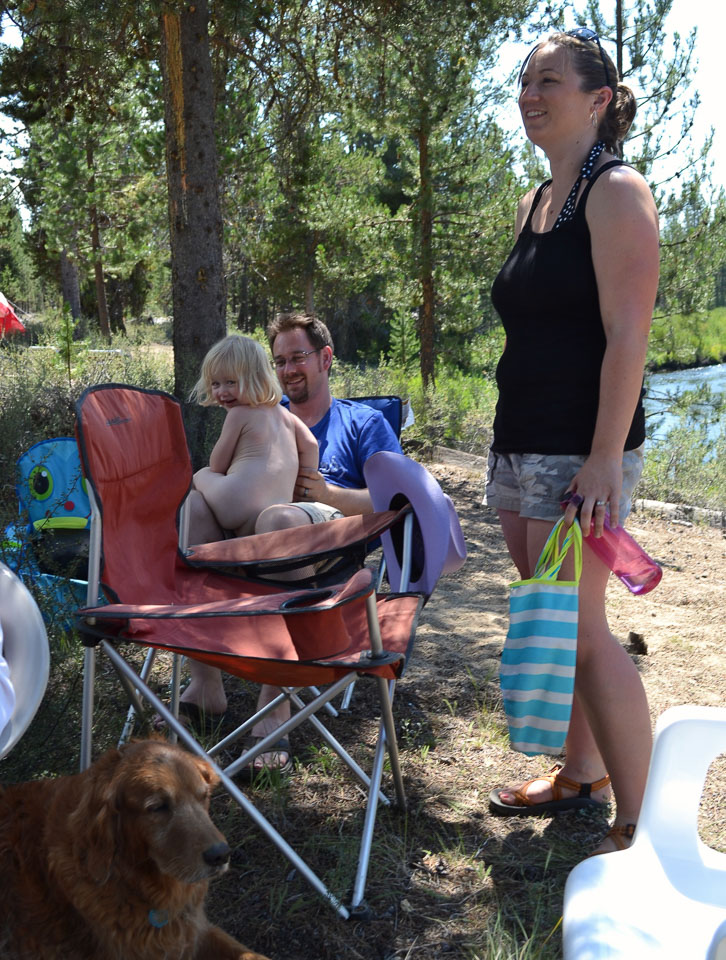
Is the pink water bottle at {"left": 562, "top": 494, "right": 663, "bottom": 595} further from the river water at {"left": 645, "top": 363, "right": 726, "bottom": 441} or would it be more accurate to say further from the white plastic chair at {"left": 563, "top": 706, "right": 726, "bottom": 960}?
the river water at {"left": 645, "top": 363, "right": 726, "bottom": 441}

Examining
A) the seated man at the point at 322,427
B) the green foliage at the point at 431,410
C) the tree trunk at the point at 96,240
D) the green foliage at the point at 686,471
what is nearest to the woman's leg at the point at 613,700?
the seated man at the point at 322,427

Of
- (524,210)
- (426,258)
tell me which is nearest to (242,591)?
(524,210)

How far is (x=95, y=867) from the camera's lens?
1.44 meters

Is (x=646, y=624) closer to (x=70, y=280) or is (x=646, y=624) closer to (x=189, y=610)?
(x=189, y=610)

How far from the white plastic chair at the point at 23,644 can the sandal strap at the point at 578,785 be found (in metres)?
1.43

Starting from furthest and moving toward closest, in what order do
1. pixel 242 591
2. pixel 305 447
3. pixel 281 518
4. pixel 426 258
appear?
pixel 426 258, pixel 305 447, pixel 281 518, pixel 242 591

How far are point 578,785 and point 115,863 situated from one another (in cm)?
137

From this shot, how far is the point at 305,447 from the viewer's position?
3.09 meters

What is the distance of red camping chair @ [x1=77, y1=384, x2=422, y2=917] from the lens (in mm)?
1862

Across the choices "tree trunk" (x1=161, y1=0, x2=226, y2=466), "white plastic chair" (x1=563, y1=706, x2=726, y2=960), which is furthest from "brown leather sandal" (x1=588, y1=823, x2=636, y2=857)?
"tree trunk" (x1=161, y1=0, x2=226, y2=466)

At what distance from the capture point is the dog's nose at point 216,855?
144 centimetres

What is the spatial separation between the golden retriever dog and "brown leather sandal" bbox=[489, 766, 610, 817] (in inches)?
40.5

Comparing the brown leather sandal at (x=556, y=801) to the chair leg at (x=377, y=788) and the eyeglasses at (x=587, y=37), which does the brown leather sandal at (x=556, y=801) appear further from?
the eyeglasses at (x=587, y=37)

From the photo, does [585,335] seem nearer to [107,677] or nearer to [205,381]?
[205,381]
